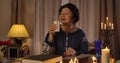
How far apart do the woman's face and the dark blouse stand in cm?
13

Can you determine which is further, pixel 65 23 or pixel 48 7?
pixel 48 7

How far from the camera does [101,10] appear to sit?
450 centimetres

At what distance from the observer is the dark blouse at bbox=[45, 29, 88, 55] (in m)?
2.03

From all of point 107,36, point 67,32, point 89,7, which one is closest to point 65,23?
point 67,32

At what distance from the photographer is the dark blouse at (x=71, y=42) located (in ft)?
6.67

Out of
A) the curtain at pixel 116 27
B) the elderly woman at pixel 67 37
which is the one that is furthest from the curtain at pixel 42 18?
the elderly woman at pixel 67 37

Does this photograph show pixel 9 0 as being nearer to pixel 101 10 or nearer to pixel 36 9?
pixel 36 9

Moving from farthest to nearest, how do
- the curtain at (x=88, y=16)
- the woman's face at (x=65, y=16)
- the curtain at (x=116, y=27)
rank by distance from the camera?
the curtain at (x=88, y=16), the curtain at (x=116, y=27), the woman's face at (x=65, y=16)

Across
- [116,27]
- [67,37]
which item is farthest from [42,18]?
[67,37]

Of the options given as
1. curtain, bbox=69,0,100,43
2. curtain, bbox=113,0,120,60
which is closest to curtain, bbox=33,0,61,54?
curtain, bbox=69,0,100,43

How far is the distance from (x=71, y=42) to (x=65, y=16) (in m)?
0.27

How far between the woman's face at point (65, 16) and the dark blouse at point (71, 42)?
0.43 ft

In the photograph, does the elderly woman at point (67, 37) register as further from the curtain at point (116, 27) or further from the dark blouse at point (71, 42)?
the curtain at point (116, 27)

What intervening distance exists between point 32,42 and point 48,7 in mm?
799
